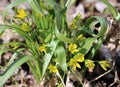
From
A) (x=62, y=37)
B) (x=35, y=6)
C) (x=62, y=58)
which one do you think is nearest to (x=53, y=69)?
(x=62, y=58)

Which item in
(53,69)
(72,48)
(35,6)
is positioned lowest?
(53,69)

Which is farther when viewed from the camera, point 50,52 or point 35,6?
point 50,52

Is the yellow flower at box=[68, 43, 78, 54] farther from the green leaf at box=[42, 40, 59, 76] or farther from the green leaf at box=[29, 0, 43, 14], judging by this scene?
the green leaf at box=[29, 0, 43, 14]

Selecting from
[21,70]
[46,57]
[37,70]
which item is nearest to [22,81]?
[21,70]

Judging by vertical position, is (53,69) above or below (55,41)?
below

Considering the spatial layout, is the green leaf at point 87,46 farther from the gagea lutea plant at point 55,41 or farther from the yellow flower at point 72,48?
the yellow flower at point 72,48

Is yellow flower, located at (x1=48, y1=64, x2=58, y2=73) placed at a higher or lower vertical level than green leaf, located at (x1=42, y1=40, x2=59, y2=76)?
lower

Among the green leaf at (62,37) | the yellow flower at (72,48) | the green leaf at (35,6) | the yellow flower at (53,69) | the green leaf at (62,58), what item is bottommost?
the yellow flower at (53,69)

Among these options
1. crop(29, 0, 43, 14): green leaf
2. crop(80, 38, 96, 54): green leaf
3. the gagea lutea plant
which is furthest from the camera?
crop(80, 38, 96, 54): green leaf

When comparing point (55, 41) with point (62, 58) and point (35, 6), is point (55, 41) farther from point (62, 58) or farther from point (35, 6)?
point (35, 6)

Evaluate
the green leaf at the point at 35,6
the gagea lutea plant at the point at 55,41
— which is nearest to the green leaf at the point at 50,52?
the gagea lutea plant at the point at 55,41

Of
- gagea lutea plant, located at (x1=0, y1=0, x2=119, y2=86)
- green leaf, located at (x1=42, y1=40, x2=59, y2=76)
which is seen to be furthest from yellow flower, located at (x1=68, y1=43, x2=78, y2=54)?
green leaf, located at (x1=42, y1=40, x2=59, y2=76)
